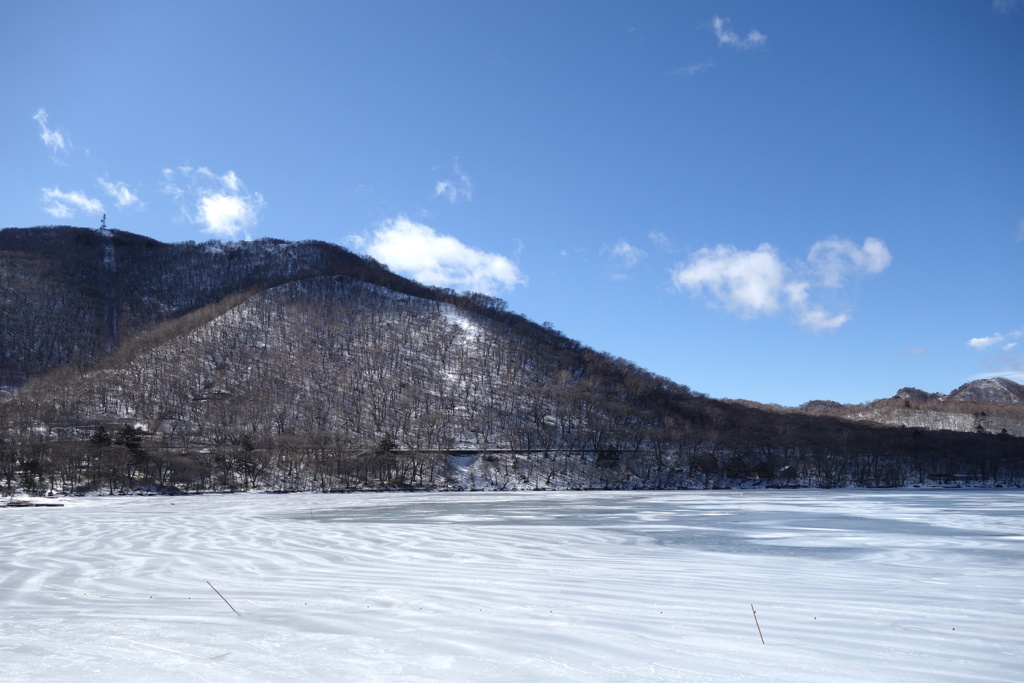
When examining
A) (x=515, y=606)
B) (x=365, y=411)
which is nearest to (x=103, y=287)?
(x=365, y=411)

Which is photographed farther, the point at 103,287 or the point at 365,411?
the point at 103,287

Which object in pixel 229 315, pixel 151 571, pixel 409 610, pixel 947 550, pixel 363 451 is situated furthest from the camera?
pixel 229 315

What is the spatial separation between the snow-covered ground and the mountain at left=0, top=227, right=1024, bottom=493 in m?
47.3

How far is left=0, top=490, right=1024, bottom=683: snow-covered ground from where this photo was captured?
7.76 metres

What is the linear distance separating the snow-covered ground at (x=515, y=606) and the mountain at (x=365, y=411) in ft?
155

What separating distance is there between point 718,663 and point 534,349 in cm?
12278

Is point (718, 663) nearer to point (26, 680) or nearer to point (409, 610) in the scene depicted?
point (409, 610)

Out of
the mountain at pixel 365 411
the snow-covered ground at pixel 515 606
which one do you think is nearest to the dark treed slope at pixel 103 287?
the mountain at pixel 365 411

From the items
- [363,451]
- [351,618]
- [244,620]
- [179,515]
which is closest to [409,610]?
[351,618]

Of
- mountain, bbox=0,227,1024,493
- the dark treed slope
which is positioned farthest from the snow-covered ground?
the dark treed slope

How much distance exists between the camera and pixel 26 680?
7.27 m

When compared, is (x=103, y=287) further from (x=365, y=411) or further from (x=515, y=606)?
(x=515, y=606)

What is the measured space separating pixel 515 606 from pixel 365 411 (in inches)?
3550

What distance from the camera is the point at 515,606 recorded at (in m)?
10.8
